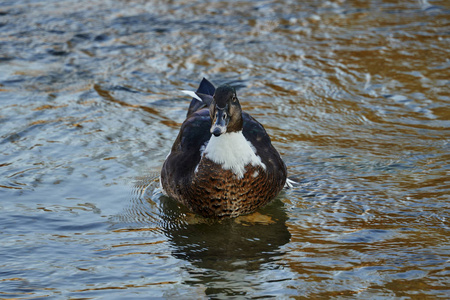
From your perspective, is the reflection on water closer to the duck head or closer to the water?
the water

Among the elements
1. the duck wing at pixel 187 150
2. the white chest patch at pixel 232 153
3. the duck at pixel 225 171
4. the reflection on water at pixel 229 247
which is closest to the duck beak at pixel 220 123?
the duck at pixel 225 171

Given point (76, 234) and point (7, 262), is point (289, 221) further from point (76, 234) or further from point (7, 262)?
point (7, 262)

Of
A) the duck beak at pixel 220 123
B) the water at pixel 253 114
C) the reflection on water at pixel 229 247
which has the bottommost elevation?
the reflection on water at pixel 229 247

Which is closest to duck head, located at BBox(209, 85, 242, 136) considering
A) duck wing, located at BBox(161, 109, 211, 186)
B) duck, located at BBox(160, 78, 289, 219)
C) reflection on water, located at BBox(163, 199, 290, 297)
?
duck, located at BBox(160, 78, 289, 219)

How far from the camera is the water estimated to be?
16.2 feet

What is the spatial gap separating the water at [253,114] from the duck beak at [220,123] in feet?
2.81

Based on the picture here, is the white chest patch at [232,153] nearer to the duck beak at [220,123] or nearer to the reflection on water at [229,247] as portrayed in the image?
the duck beak at [220,123]

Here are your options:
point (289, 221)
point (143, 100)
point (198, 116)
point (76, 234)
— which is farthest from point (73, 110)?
point (289, 221)

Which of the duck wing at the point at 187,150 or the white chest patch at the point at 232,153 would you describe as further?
the duck wing at the point at 187,150

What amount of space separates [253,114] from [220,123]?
2767 mm

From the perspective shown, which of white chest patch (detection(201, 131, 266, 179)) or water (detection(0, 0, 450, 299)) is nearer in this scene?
water (detection(0, 0, 450, 299))

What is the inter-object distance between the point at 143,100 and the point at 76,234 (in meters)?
3.40

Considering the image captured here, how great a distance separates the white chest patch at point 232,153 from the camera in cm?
571

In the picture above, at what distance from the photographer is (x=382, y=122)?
7.75m
